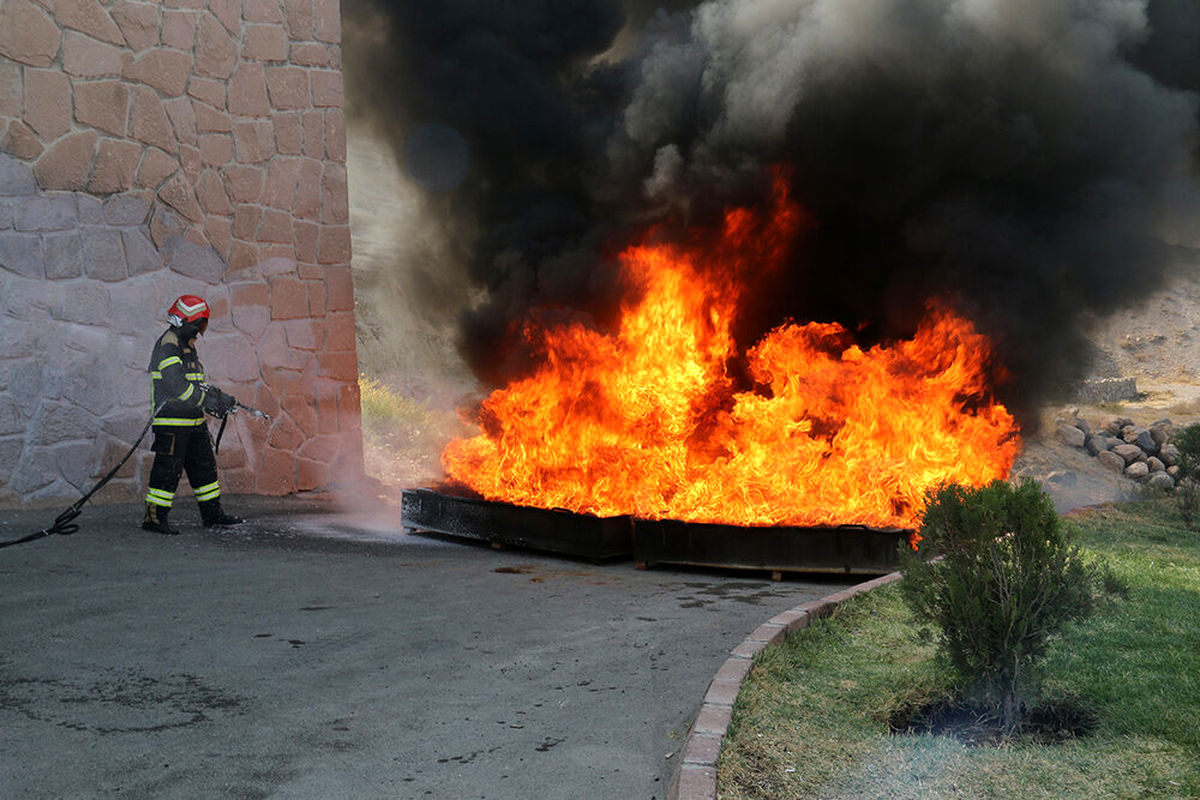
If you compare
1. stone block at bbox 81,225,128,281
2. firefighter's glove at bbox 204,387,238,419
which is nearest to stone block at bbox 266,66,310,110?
stone block at bbox 81,225,128,281

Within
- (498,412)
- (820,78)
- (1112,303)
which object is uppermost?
(820,78)

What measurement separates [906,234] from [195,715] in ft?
22.3

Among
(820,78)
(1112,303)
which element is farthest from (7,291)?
(1112,303)

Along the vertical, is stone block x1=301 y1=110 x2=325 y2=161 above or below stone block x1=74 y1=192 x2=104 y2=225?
above

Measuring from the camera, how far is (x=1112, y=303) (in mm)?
8539

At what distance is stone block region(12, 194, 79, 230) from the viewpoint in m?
8.21

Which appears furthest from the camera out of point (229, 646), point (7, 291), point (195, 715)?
point (7, 291)

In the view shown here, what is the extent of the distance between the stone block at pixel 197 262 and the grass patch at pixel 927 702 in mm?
6846

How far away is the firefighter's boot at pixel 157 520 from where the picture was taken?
779cm

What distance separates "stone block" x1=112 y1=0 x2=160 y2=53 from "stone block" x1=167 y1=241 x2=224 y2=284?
1825 mm

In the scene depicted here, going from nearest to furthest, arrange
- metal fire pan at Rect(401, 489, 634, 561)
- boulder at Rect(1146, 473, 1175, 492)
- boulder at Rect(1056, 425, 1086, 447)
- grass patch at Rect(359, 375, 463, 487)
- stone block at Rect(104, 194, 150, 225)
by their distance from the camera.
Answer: metal fire pan at Rect(401, 489, 634, 561), stone block at Rect(104, 194, 150, 225), boulder at Rect(1146, 473, 1175, 492), boulder at Rect(1056, 425, 1086, 447), grass patch at Rect(359, 375, 463, 487)

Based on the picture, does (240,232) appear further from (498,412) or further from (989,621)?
(989,621)

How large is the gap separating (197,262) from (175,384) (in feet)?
6.02

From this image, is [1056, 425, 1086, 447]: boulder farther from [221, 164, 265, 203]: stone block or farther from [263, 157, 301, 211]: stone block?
[221, 164, 265, 203]: stone block
